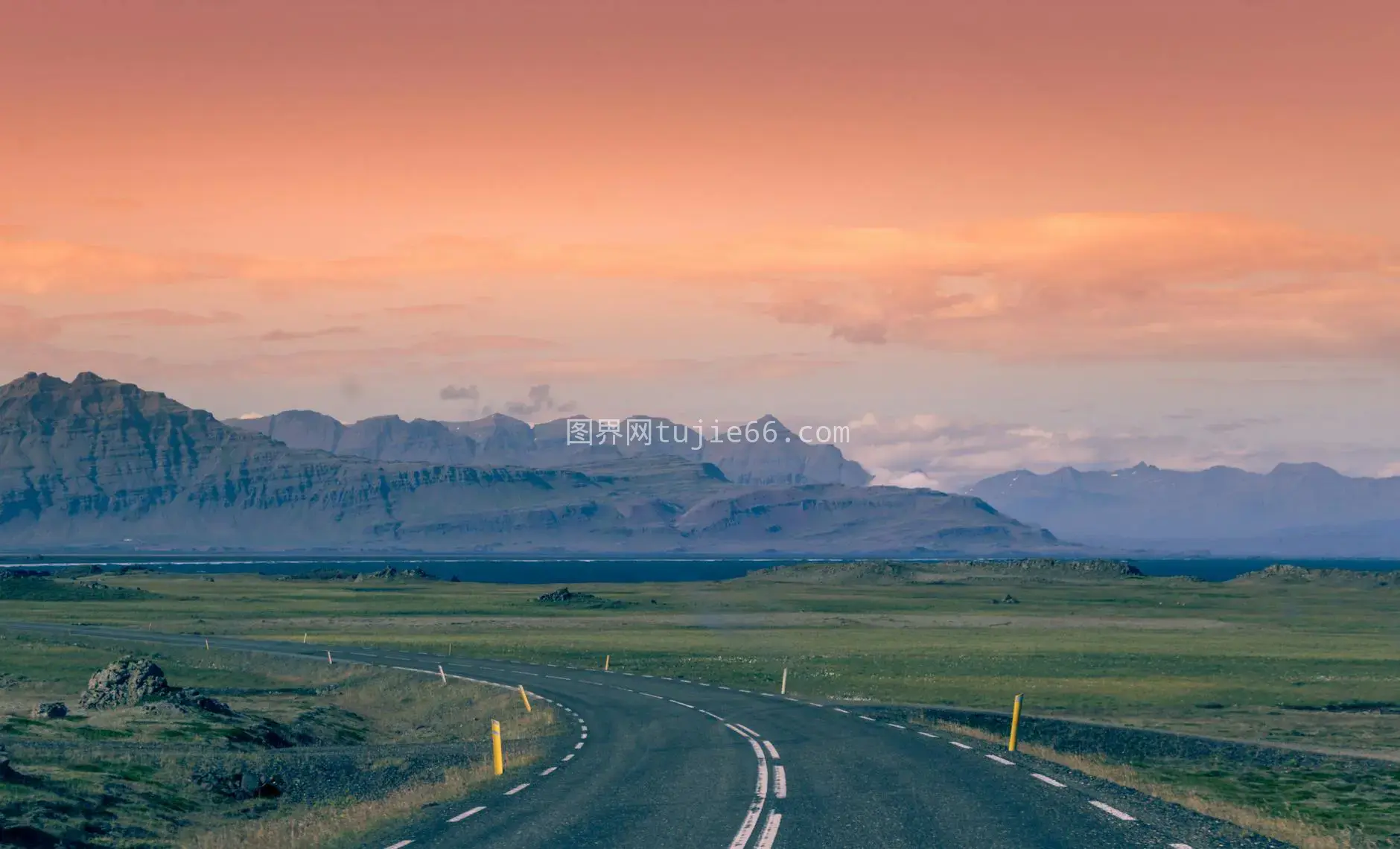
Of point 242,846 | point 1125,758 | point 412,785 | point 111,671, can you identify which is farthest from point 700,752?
point 111,671

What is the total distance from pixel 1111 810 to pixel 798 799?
569 cm

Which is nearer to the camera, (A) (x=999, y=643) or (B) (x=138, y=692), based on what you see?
(B) (x=138, y=692)

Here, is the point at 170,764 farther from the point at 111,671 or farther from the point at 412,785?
the point at 111,671

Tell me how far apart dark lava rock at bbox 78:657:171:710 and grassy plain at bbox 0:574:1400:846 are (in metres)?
27.6

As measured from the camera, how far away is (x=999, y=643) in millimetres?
98938

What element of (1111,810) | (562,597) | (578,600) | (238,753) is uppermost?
(1111,810)

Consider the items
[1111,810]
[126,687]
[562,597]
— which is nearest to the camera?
[1111,810]

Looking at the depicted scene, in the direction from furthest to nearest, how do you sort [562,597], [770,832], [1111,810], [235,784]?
[562,597]
[235,784]
[1111,810]
[770,832]

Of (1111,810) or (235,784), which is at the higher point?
(1111,810)

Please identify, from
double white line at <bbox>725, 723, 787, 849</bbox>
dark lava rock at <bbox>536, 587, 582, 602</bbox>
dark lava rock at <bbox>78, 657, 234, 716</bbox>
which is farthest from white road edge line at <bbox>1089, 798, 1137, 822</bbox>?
dark lava rock at <bbox>536, 587, 582, 602</bbox>

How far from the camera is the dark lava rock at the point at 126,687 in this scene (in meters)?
51.3

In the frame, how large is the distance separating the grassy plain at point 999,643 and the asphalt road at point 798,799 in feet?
21.2

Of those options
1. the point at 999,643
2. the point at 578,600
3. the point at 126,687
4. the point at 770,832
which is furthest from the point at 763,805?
the point at 578,600

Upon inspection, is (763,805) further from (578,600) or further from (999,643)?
(578,600)
